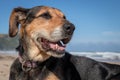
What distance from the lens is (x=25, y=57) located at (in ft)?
25.8

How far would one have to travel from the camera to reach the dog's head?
7.37 m

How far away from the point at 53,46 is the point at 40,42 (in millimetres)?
332

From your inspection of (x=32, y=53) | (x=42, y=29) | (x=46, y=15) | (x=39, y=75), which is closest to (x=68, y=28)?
(x=42, y=29)

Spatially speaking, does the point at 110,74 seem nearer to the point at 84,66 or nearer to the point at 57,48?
the point at 84,66

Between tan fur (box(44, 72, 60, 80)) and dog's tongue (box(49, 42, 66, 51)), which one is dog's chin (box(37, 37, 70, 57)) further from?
tan fur (box(44, 72, 60, 80))

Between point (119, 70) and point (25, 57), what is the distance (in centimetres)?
318

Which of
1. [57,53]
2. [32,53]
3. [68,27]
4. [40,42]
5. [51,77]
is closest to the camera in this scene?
[68,27]

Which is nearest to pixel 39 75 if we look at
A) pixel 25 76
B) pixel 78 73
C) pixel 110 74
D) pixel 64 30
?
pixel 25 76

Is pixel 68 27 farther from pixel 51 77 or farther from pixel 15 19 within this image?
pixel 15 19

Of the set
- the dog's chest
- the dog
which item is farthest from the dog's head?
the dog's chest

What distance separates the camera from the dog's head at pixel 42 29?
7368 millimetres

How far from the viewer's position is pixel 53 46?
7.60 meters

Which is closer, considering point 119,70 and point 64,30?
point 64,30

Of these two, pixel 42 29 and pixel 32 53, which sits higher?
pixel 42 29
